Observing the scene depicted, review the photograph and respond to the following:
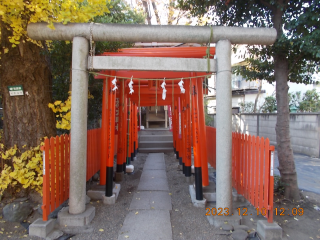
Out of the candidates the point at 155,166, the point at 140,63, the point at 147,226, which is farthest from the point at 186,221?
the point at 155,166

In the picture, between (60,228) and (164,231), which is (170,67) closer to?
(164,231)

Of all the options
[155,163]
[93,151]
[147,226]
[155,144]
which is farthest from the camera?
[155,144]

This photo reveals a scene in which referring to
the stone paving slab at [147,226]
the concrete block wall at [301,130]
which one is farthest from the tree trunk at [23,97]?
the concrete block wall at [301,130]

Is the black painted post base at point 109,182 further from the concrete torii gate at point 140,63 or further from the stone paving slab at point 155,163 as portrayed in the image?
the stone paving slab at point 155,163

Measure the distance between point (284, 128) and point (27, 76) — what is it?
5.08 meters

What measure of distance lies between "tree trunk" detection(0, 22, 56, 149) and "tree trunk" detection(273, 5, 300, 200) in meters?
4.72

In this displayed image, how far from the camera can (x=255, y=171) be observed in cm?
348

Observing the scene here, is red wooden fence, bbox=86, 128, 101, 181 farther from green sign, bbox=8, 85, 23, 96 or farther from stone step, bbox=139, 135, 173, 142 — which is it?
stone step, bbox=139, 135, 173, 142

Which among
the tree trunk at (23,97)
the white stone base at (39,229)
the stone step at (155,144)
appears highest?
the tree trunk at (23,97)

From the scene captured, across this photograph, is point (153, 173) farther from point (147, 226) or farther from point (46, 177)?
point (46, 177)

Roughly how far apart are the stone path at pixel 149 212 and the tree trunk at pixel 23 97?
7.35 feet

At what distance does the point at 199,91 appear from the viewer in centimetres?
489

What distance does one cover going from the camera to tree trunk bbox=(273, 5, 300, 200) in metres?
4.55

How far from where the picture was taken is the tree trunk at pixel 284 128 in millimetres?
4551
